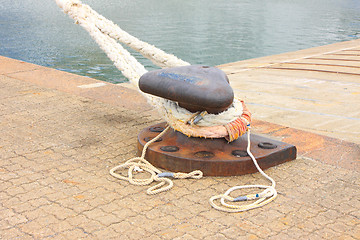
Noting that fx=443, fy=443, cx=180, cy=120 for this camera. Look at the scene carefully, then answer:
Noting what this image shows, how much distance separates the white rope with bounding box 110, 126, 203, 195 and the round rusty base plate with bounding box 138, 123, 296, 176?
0.13ft

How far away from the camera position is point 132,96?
14.4 ft

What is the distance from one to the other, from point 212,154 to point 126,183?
1.77 ft

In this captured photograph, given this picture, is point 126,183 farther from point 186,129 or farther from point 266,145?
point 266,145

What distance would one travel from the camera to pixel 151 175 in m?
2.62

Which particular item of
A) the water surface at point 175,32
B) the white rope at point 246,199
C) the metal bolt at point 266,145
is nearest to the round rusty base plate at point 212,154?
the metal bolt at point 266,145

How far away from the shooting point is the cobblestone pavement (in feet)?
6.70

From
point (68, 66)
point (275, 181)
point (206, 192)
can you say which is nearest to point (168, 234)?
point (206, 192)

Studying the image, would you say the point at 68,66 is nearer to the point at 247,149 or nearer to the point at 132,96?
the point at 132,96

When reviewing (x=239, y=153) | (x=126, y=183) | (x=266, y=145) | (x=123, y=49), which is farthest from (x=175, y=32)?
(x=126, y=183)

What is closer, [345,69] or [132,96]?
[132,96]

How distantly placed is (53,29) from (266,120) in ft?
37.4

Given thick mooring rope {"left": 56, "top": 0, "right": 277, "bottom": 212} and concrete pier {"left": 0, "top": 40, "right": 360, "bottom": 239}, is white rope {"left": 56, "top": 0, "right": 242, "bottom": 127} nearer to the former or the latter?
thick mooring rope {"left": 56, "top": 0, "right": 277, "bottom": 212}

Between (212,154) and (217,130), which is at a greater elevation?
(217,130)

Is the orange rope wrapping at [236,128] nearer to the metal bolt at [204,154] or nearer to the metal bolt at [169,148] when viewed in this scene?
the metal bolt at [204,154]
